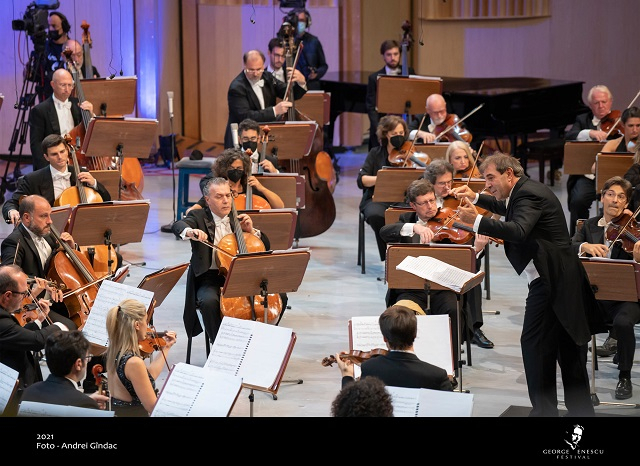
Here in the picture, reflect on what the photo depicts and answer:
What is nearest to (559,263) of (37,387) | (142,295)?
(142,295)

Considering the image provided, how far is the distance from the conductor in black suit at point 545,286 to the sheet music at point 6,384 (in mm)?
2316

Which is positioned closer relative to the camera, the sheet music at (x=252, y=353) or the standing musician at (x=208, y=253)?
the sheet music at (x=252, y=353)

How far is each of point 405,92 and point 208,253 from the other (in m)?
3.78

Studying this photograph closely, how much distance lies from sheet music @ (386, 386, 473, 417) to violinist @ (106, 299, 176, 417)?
117 cm

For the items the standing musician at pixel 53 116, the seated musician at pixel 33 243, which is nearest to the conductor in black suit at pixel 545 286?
the seated musician at pixel 33 243

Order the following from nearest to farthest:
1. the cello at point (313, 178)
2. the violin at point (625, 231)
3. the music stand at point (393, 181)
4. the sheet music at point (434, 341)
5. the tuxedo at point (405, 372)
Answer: the tuxedo at point (405, 372) → the sheet music at point (434, 341) → the violin at point (625, 231) → the music stand at point (393, 181) → the cello at point (313, 178)

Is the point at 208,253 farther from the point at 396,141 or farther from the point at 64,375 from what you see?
the point at 396,141

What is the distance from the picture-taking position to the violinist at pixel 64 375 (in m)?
4.13

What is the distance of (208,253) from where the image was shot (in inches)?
240

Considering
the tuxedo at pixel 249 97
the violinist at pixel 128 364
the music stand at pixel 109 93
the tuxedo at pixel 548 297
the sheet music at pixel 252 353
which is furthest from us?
the tuxedo at pixel 249 97

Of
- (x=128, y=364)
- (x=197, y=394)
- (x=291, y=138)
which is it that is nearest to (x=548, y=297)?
(x=197, y=394)

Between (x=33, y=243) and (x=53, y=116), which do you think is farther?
(x=53, y=116)

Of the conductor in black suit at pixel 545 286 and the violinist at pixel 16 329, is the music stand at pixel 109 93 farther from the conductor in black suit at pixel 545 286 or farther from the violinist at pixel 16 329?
the conductor in black suit at pixel 545 286

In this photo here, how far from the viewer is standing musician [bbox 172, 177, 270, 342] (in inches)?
236
